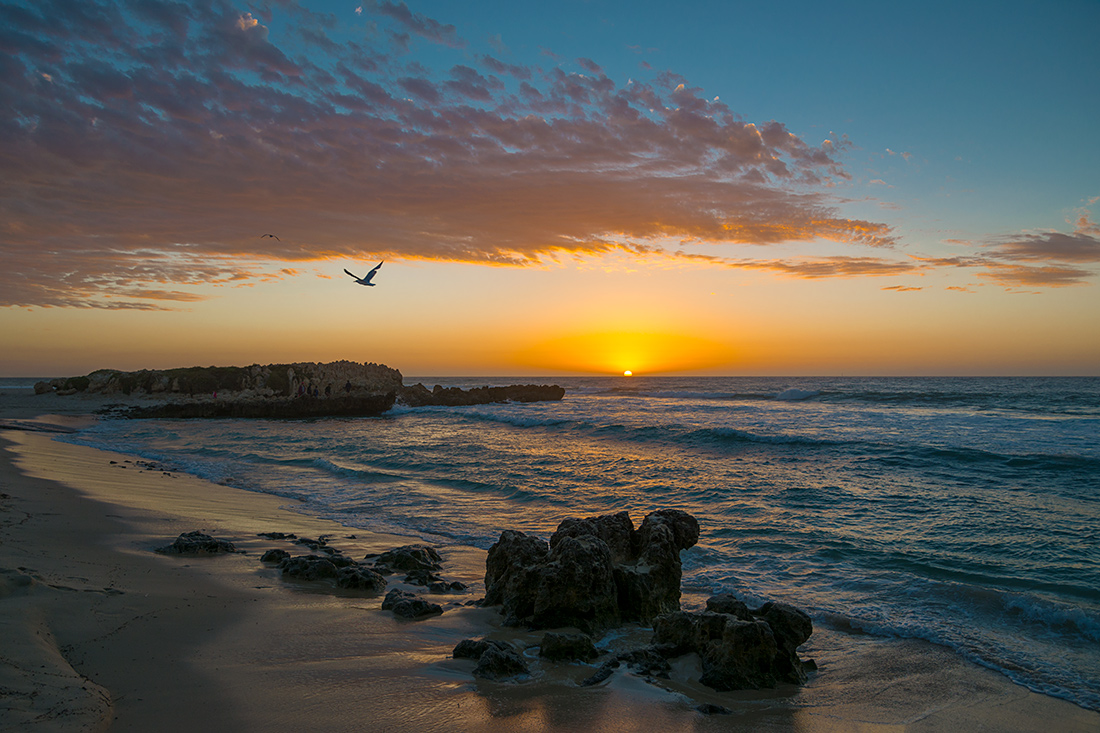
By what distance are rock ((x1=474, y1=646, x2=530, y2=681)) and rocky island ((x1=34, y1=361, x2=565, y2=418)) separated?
3866 cm

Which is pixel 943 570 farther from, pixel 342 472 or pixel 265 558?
pixel 342 472

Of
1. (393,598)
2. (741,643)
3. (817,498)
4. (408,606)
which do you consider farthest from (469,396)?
(741,643)

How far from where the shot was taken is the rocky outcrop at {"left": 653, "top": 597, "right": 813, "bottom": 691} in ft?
15.8

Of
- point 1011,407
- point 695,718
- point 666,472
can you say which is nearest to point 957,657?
point 695,718

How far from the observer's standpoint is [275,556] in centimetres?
814

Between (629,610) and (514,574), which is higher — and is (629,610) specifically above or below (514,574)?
below

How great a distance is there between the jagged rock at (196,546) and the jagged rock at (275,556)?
730 mm

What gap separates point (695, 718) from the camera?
4.29m

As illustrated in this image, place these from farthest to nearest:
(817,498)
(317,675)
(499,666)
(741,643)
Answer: (817,498) → (741,643) → (499,666) → (317,675)

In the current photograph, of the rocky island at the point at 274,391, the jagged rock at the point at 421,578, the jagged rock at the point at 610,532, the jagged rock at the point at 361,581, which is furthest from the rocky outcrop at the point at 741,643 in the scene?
the rocky island at the point at 274,391

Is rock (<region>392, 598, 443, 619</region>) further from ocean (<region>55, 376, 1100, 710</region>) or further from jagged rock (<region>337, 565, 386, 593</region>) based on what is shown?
ocean (<region>55, 376, 1100, 710</region>)

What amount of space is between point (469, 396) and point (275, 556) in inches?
1865

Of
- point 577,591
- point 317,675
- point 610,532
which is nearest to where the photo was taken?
point 317,675

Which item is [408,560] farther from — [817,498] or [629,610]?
[817,498]
